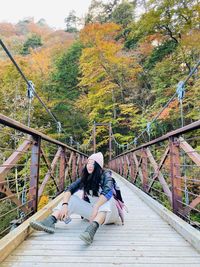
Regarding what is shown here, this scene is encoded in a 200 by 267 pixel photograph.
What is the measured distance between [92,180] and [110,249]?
1.77 ft

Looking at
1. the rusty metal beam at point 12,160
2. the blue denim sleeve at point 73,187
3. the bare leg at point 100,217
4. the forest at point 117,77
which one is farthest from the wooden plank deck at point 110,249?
the forest at point 117,77

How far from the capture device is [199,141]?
696 centimetres

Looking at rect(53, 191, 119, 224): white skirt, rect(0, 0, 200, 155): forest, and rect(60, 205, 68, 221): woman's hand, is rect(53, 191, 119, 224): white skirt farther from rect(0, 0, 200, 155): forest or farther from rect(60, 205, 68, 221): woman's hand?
rect(0, 0, 200, 155): forest

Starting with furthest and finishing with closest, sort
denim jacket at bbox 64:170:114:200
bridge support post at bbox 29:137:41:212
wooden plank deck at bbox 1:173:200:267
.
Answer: bridge support post at bbox 29:137:41:212
denim jacket at bbox 64:170:114:200
wooden plank deck at bbox 1:173:200:267

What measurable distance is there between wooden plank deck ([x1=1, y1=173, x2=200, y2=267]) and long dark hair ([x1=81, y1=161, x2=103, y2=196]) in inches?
10.8

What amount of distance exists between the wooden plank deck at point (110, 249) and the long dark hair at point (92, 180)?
0.27m

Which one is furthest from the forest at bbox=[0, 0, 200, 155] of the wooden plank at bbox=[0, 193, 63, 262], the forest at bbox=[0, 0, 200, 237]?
the wooden plank at bbox=[0, 193, 63, 262]

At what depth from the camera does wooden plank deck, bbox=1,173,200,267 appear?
3.80ft

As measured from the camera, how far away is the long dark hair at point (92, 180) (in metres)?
1.77

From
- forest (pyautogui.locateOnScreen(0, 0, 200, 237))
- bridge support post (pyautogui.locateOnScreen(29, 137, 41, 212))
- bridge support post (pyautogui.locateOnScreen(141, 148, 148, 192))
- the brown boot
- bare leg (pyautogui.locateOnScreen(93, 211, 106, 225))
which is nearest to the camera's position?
the brown boot

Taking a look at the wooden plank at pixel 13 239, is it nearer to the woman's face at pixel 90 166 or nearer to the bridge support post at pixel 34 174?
the bridge support post at pixel 34 174

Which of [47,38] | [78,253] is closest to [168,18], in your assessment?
[78,253]

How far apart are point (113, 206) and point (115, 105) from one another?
10.3m

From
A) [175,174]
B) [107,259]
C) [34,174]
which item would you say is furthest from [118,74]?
[107,259]
